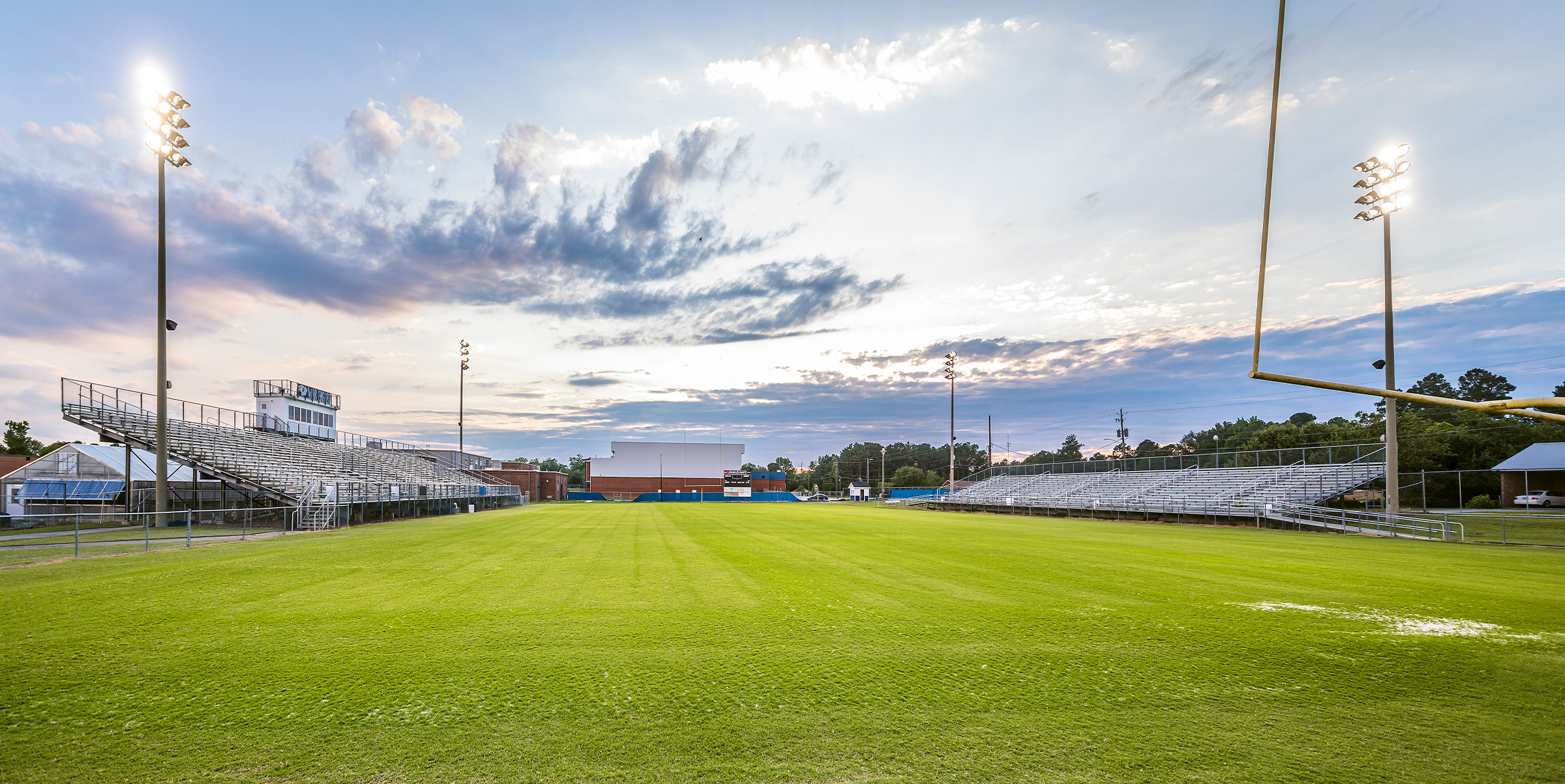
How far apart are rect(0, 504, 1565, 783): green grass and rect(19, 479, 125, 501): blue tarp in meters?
23.2

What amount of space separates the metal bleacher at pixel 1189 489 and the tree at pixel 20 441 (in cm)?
8162

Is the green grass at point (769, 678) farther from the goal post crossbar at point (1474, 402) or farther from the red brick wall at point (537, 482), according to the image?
the red brick wall at point (537, 482)

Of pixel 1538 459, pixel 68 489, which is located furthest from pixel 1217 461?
pixel 68 489

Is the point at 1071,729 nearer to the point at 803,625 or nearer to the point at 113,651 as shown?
the point at 803,625

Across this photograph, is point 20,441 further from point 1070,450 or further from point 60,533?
point 1070,450

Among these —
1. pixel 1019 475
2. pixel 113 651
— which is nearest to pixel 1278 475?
pixel 1019 475

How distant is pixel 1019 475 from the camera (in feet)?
179

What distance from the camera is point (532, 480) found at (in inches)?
3140

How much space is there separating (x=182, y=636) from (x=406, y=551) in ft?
31.0

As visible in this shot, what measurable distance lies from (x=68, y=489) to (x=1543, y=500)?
7369 cm

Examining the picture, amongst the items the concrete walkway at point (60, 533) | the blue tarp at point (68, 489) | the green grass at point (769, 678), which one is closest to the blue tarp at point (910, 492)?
the blue tarp at point (68, 489)

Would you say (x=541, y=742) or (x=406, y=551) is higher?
(x=541, y=742)

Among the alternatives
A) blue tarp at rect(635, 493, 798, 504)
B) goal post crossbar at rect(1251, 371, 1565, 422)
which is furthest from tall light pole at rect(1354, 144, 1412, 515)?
blue tarp at rect(635, 493, 798, 504)

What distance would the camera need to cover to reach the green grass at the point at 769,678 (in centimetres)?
422
